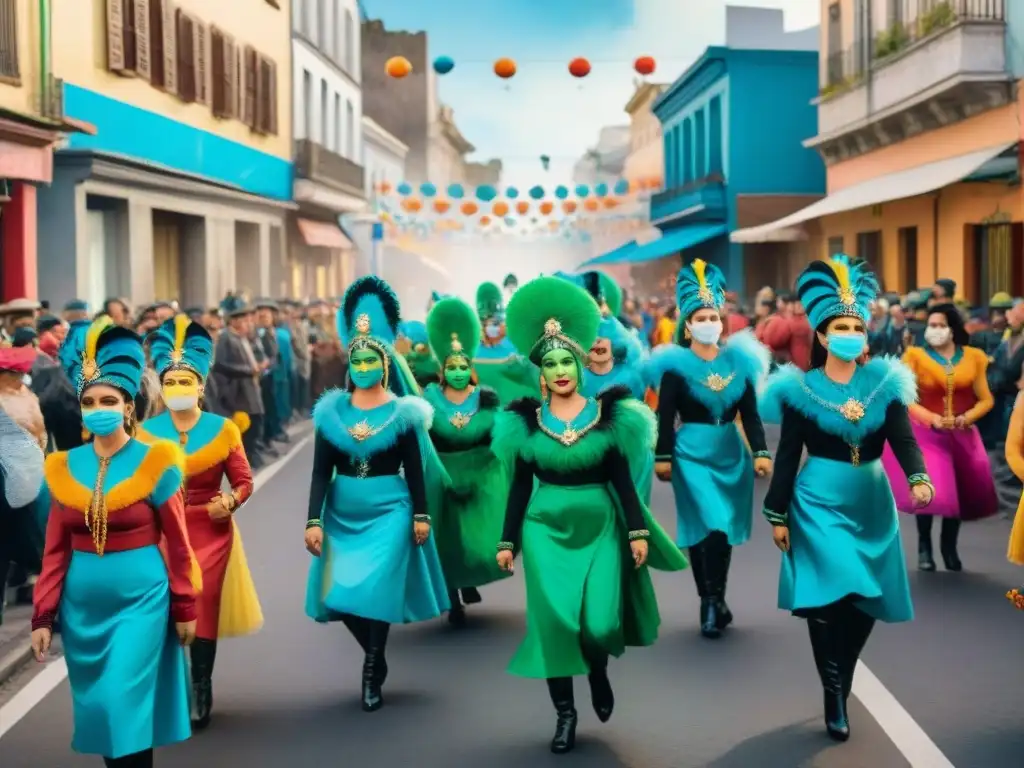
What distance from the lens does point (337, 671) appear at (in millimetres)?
7914

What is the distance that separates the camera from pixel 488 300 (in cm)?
1428

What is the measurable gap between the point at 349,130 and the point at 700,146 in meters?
11.3

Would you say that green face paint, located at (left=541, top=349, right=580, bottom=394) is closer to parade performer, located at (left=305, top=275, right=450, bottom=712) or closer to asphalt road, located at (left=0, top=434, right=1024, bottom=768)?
parade performer, located at (left=305, top=275, right=450, bottom=712)

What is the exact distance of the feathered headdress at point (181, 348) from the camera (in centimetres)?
721

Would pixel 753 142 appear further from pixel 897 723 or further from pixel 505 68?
pixel 897 723

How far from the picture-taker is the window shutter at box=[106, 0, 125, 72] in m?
24.2

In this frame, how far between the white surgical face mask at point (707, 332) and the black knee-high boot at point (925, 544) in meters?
2.41

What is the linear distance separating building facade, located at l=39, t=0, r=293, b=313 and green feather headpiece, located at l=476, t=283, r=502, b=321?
9.68 meters

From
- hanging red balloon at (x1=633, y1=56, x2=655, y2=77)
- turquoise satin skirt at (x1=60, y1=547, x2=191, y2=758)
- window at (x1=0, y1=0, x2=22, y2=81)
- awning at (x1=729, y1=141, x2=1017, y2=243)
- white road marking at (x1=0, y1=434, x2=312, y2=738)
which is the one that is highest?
hanging red balloon at (x1=633, y1=56, x2=655, y2=77)

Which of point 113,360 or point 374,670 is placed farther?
point 374,670

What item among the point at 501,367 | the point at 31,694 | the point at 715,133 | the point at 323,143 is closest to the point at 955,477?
the point at 501,367

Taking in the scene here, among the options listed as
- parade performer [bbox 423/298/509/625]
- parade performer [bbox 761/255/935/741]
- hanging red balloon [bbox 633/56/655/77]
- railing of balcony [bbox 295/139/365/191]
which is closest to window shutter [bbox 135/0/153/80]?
hanging red balloon [bbox 633/56/655/77]

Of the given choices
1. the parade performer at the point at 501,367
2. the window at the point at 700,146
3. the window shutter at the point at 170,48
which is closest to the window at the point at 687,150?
the window at the point at 700,146

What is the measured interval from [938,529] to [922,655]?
15.6ft
